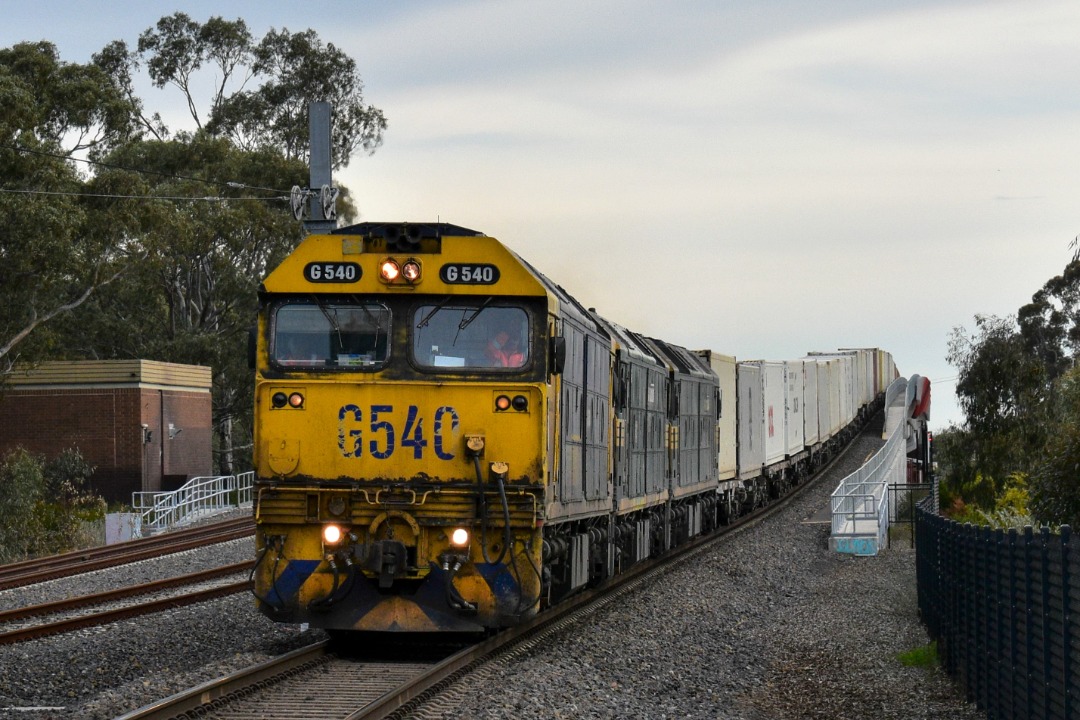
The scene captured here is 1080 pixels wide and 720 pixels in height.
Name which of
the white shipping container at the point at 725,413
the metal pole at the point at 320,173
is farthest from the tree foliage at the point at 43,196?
the white shipping container at the point at 725,413

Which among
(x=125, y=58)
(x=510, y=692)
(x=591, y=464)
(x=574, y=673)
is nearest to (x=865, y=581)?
(x=591, y=464)

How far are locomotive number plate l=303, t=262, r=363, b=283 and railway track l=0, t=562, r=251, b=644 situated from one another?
491 centimetres

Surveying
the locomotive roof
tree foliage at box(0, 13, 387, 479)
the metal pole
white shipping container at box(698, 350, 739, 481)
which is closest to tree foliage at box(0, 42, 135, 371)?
tree foliage at box(0, 13, 387, 479)

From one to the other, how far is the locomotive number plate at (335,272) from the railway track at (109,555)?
33.7 ft

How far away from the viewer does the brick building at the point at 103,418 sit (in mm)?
42438

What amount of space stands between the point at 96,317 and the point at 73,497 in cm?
1225

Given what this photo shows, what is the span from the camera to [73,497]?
134 ft

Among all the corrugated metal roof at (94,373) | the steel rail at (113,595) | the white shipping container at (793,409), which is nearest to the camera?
the steel rail at (113,595)

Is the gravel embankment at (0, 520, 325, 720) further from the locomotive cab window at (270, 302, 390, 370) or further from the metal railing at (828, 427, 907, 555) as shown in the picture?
the metal railing at (828, 427, 907, 555)

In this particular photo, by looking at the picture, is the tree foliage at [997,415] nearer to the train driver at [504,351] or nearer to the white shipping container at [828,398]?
the white shipping container at [828,398]

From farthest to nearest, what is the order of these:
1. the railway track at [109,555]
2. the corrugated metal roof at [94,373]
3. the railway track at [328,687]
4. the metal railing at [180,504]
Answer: the corrugated metal roof at [94,373]
the metal railing at [180,504]
the railway track at [109,555]
the railway track at [328,687]

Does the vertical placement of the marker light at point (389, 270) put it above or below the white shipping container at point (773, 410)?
above

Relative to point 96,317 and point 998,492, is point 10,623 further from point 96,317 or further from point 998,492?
point 96,317

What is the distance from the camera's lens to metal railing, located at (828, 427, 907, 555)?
2453 centimetres
